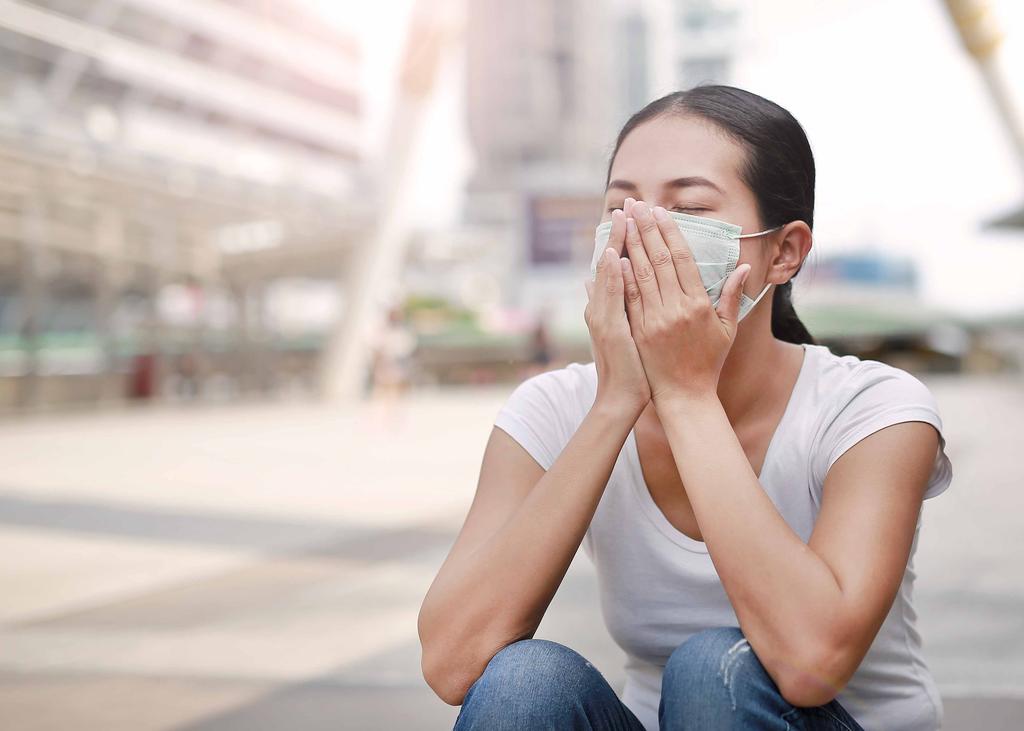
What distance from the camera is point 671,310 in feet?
5.91

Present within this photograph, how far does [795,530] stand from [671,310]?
45cm

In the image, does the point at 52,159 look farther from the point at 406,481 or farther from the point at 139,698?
the point at 139,698

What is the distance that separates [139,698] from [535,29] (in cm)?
11605

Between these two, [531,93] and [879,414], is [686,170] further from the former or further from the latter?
[531,93]

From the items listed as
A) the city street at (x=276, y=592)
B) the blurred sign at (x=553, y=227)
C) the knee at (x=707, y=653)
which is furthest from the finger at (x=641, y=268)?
the blurred sign at (x=553, y=227)

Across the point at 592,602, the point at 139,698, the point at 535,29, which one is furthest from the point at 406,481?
the point at 535,29

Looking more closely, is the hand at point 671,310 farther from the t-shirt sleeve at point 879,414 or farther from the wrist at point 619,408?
the t-shirt sleeve at point 879,414

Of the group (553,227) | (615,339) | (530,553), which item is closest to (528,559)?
(530,553)

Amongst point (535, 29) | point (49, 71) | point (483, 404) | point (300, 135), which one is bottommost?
point (483, 404)

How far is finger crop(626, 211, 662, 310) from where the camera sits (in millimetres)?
1838

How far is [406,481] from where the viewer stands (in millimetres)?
8859

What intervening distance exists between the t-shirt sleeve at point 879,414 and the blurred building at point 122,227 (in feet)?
47.2

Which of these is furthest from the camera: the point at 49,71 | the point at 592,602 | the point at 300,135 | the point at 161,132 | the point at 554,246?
the point at 300,135

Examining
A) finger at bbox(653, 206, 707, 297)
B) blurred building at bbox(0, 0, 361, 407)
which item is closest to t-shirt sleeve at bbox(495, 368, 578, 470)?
finger at bbox(653, 206, 707, 297)
